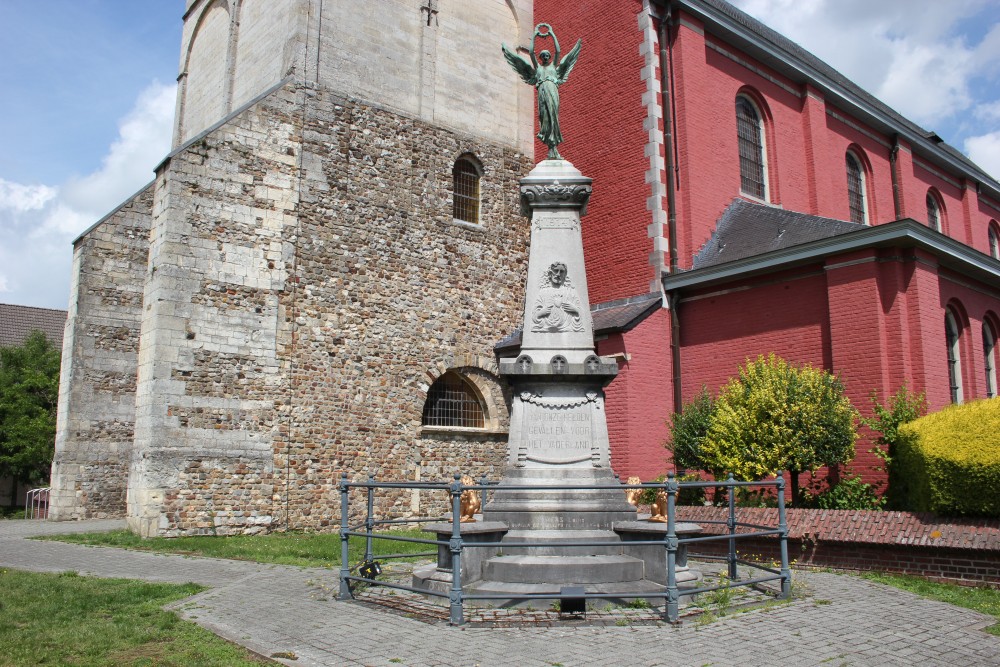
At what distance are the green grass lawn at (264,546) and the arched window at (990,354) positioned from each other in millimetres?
11855

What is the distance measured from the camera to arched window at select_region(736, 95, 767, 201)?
18.6 m

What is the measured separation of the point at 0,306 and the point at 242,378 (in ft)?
72.0

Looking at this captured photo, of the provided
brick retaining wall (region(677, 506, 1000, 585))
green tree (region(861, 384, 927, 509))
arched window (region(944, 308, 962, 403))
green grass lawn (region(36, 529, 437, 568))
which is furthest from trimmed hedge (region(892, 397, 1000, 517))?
arched window (region(944, 308, 962, 403))

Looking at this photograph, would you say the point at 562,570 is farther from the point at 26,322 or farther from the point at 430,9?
the point at 26,322

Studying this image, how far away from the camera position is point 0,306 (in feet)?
101

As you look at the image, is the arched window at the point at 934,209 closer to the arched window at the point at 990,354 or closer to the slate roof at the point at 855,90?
the slate roof at the point at 855,90

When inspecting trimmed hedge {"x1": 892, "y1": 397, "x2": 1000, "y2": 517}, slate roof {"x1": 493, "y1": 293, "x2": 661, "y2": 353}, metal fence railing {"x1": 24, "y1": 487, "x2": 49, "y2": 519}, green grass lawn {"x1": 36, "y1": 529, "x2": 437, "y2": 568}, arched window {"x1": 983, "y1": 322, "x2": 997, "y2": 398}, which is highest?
slate roof {"x1": 493, "y1": 293, "x2": 661, "y2": 353}

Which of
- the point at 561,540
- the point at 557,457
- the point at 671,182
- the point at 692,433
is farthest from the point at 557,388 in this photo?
the point at 671,182

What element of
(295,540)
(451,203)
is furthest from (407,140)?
(295,540)

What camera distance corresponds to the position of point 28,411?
21656 millimetres

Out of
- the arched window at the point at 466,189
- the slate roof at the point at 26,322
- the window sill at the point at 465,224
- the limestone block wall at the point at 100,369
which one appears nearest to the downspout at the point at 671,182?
the window sill at the point at 465,224

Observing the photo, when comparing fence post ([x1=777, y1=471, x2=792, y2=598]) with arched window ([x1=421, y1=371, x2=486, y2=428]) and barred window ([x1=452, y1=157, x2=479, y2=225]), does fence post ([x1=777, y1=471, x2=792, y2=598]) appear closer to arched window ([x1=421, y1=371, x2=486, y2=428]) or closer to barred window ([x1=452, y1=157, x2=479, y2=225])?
arched window ([x1=421, y1=371, x2=486, y2=428])

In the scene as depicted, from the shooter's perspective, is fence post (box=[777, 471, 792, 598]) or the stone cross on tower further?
the stone cross on tower

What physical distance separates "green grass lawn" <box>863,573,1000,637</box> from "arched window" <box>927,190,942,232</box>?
20.0m
